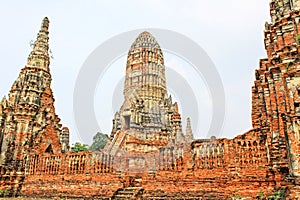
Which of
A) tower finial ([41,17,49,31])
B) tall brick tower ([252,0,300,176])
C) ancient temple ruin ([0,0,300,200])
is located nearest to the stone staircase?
ancient temple ruin ([0,0,300,200])

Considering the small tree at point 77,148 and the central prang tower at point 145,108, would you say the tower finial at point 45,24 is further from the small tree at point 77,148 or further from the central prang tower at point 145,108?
the small tree at point 77,148

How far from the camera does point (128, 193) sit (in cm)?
1282

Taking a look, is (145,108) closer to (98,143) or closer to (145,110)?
(145,110)

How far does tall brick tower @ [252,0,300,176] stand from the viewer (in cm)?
827

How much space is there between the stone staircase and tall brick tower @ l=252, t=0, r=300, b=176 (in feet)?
19.8

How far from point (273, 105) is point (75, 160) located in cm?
1044

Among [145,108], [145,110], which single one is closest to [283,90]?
[145,110]

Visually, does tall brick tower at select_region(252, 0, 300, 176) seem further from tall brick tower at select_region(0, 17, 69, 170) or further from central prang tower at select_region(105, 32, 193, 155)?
tall brick tower at select_region(0, 17, 69, 170)

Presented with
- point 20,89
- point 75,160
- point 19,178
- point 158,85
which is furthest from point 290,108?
point 158,85

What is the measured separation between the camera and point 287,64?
32.4 ft

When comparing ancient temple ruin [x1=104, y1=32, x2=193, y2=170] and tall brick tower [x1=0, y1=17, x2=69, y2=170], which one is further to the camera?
ancient temple ruin [x1=104, y1=32, x2=193, y2=170]

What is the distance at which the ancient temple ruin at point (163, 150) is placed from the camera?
9633 millimetres

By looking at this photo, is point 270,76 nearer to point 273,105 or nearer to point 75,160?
A: point 273,105

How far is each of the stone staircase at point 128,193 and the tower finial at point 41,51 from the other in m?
11.6
